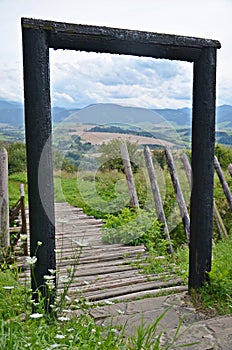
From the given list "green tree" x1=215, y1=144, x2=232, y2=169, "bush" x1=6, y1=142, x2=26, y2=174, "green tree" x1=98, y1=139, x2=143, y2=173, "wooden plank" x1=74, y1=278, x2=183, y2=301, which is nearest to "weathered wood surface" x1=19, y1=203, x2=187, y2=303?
"wooden plank" x1=74, y1=278, x2=183, y2=301

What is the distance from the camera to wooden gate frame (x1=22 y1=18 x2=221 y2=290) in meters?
2.84

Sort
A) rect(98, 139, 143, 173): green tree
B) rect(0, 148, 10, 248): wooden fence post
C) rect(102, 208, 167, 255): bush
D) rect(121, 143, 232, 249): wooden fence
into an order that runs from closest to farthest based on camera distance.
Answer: rect(0, 148, 10, 248): wooden fence post → rect(102, 208, 167, 255): bush → rect(121, 143, 232, 249): wooden fence → rect(98, 139, 143, 173): green tree

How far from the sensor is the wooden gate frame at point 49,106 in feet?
9.32

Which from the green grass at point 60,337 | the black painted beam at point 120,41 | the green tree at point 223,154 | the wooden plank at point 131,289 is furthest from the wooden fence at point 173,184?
the green grass at point 60,337

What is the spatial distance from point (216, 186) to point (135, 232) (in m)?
2.93

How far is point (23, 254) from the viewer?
19.3ft

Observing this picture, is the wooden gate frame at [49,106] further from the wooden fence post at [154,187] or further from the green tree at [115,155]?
the green tree at [115,155]

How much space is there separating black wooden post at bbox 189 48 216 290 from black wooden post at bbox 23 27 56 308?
122cm

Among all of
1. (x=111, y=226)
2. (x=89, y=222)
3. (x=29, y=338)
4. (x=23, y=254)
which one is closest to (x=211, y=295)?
(x=29, y=338)

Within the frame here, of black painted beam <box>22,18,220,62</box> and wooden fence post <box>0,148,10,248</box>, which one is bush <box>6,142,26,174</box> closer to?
wooden fence post <box>0,148,10,248</box>

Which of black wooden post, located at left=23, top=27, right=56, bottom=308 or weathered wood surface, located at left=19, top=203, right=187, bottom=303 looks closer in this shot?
black wooden post, located at left=23, top=27, right=56, bottom=308

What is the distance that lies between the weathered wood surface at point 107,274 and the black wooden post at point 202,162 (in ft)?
1.59

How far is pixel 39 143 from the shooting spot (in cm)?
287

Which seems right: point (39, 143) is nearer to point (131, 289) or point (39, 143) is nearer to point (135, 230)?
point (131, 289)
